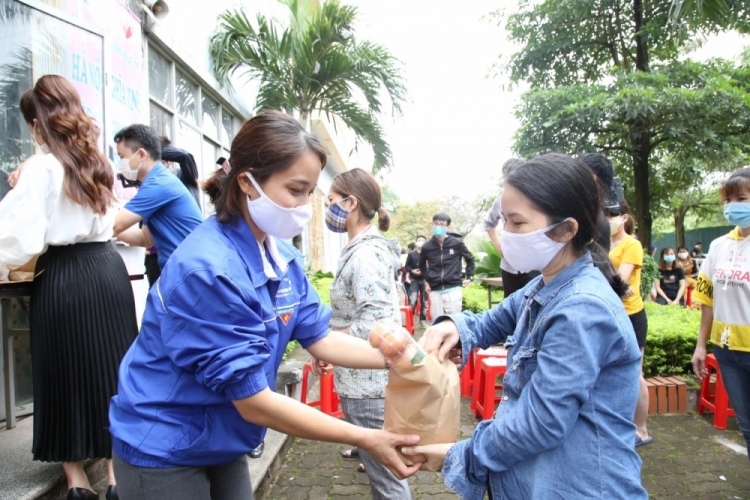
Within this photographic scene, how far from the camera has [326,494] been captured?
11.1ft

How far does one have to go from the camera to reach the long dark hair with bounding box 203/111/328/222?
1518mm

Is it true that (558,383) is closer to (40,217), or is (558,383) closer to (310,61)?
(40,217)

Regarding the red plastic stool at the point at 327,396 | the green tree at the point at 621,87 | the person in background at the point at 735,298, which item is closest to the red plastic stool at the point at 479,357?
the red plastic stool at the point at 327,396

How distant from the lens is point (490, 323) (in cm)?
187

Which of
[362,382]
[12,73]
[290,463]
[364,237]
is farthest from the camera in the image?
[290,463]

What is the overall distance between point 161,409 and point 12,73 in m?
2.96

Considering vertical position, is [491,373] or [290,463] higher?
[491,373]

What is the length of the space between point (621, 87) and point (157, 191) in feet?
30.9

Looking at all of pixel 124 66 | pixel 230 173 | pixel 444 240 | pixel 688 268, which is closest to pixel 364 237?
pixel 230 173

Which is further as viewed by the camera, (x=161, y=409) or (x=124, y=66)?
(x=124, y=66)

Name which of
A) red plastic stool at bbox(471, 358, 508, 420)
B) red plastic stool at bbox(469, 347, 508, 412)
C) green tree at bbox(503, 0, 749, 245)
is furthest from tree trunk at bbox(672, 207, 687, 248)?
red plastic stool at bbox(471, 358, 508, 420)

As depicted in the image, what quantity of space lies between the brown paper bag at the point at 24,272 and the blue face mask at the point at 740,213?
3682 millimetres

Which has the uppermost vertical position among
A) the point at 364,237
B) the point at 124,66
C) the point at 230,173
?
the point at 124,66

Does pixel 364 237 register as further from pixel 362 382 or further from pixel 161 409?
pixel 161 409
